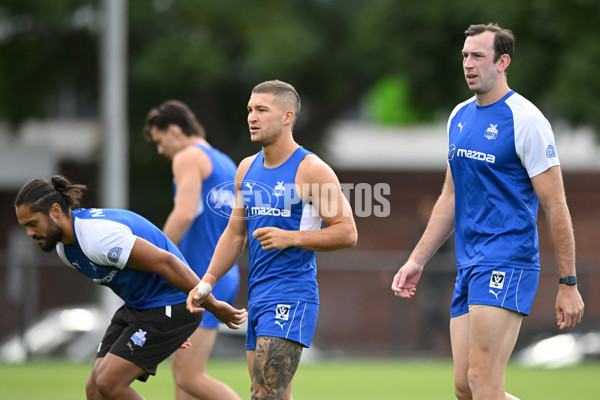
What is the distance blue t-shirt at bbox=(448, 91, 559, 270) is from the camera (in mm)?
5680

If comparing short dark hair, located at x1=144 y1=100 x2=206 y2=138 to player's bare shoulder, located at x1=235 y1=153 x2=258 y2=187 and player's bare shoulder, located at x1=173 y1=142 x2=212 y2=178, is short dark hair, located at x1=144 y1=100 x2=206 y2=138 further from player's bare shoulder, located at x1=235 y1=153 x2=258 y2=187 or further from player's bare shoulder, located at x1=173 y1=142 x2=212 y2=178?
player's bare shoulder, located at x1=235 y1=153 x2=258 y2=187

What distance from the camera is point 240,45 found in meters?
21.3

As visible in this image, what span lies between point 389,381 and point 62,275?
9.93m

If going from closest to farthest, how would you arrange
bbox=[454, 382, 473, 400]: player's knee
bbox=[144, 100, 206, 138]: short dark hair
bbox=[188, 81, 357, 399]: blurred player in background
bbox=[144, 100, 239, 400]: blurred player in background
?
bbox=[188, 81, 357, 399]: blurred player in background → bbox=[454, 382, 473, 400]: player's knee → bbox=[144, 100, 239, 400]: blurred player in background → bbox=[144, 100, 206, 138]: short dark hair

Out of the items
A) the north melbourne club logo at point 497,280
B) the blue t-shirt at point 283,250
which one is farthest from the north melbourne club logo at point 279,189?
the north melbourne club logo at point 497,280

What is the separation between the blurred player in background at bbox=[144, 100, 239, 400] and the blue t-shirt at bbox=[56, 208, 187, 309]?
3.40 feet

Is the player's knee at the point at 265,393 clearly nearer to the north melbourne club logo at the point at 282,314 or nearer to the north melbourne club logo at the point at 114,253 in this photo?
the north melbourne club logo at the point at 282,314

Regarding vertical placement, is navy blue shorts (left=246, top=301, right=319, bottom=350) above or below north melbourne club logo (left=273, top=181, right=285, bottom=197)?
below

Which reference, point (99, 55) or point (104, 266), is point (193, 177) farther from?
point (99, 55)

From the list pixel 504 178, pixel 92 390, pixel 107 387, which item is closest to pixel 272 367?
pixel 107 387

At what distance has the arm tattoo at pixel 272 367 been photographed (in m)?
5.68

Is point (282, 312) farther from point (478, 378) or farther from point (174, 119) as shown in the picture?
point (174, 119)

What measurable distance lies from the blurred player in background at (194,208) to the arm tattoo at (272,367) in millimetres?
1622

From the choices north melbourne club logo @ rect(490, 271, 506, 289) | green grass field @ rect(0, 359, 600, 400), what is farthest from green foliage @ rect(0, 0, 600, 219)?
north melbourne club logo @ rect(490, 271, 506, 289)
